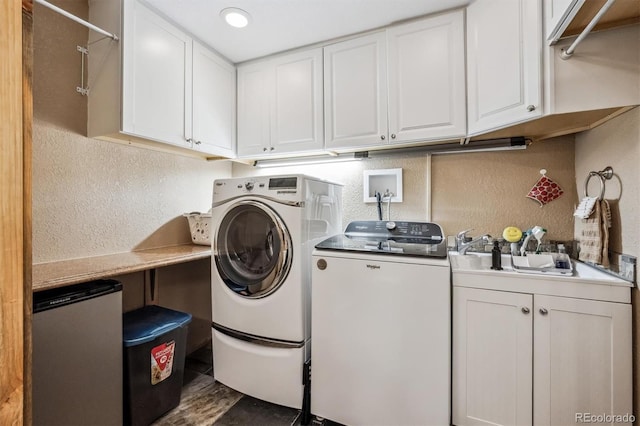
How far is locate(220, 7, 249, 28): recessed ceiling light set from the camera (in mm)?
1726

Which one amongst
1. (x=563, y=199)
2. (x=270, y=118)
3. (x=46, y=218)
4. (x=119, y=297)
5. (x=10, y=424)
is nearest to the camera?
(x=10, y=424)

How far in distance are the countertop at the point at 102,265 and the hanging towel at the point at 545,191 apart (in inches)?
89.3

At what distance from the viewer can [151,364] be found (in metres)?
1.53

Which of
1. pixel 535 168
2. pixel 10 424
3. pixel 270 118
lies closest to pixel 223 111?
pixel 270 118

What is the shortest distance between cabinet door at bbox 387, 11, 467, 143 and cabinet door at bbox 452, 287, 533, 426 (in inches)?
39.7

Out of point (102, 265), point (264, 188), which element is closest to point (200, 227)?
point (102, 265)

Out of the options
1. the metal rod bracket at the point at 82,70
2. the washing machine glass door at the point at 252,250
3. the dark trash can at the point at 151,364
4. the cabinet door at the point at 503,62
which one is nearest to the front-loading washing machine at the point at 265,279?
the washing machine glass door at the point at 252,250

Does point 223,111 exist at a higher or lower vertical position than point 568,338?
higher

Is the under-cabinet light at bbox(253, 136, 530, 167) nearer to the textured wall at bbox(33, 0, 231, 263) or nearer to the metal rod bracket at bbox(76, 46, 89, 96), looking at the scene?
the textured wall at bbox(33, 0, 231, 263)

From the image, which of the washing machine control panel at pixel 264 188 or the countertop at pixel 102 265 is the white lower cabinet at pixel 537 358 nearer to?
the washing machine control panel at pixel 264 188

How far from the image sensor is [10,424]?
16.8 inches

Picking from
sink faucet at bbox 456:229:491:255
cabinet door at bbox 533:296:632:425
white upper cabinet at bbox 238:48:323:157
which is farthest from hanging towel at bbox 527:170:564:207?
white upper cabinet at bbox 238:48:323:157

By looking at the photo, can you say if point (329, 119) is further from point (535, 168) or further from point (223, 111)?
point (535, 168)

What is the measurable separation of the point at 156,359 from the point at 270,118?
1.85 metres
